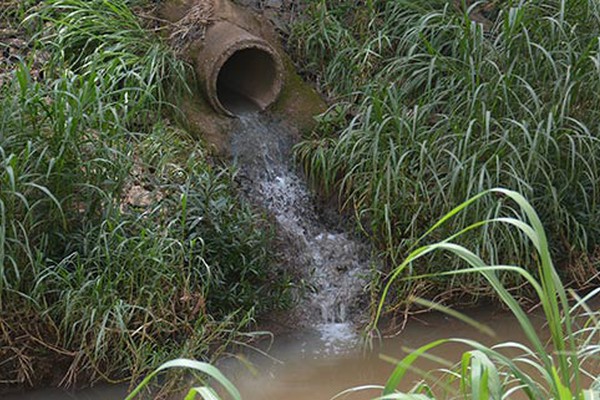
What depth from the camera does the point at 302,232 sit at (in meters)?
5.32

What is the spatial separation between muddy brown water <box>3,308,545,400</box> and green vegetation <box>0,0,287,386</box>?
0.14 m

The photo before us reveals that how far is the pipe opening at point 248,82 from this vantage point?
5.91m

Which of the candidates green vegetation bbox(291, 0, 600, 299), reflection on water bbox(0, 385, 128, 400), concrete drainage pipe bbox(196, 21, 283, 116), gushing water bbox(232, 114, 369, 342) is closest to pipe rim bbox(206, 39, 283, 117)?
concrete drainage pipe bbox(196, 21, 283, 116)

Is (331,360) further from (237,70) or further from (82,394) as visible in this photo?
(237,70)

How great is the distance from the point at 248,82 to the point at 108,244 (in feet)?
7.36

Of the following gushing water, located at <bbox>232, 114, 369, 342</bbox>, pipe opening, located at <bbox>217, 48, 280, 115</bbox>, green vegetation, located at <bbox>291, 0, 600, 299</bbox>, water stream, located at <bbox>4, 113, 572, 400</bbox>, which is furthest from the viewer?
pipe opening, located at <bbox>217, 48, 280, 115</bbox>

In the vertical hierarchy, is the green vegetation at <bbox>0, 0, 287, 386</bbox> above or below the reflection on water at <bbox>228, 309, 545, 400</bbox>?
above

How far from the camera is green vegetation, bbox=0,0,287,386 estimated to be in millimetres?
4023

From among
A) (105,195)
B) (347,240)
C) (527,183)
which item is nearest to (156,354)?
(105,195)

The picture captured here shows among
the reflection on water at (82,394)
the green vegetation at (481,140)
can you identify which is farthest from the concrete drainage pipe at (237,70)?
the reflection on water at (82,394)

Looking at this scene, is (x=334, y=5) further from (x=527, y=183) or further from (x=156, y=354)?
(x=156, y=354)

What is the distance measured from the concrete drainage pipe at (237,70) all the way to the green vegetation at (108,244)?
0.60 metres

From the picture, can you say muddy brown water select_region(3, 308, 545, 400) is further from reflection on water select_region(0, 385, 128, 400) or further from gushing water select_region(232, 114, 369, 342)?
gushing water select_region(232, 114, 369, 342)

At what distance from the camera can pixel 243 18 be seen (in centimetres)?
610
